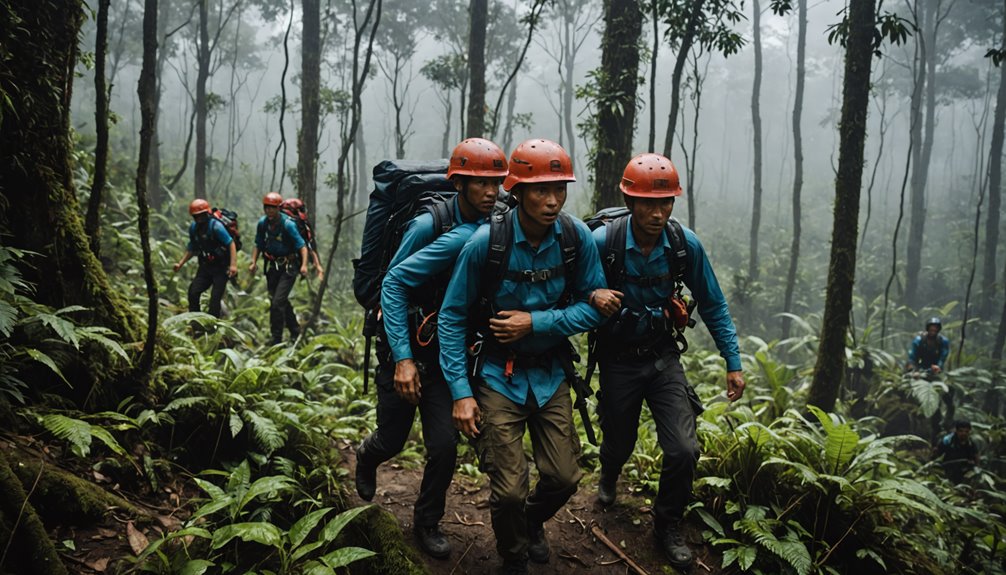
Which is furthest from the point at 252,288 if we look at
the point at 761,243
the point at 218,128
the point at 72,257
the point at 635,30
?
the point at 218,128

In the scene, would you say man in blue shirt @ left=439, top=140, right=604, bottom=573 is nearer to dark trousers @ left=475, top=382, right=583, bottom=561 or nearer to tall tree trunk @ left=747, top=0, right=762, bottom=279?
dark trousers @ left=475, top=382, right=583, bottom=561

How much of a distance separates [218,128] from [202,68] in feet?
163

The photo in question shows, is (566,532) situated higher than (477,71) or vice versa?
(477,71)

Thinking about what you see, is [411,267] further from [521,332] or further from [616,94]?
[616,94]

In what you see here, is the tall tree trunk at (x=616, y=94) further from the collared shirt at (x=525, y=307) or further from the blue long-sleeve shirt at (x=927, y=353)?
the blue long-sleeve shirt at (x=927, y=353)

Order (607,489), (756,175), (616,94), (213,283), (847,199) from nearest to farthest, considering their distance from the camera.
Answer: (607,489)
(847,199)
(616,94)
(213,283)
(756,175)

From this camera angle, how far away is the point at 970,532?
5805mm

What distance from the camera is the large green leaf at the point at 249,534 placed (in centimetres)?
316

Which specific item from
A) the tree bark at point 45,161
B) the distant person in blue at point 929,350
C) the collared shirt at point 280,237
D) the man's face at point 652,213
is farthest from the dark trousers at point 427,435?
the distant person in blue at point 929,350

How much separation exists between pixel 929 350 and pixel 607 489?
11.3 m

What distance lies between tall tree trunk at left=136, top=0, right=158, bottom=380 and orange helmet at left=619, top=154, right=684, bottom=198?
138 inches

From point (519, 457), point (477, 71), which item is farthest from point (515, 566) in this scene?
point (477, 71)

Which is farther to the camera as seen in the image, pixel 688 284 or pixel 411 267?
pixel 688 284

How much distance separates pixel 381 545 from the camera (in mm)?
3637
